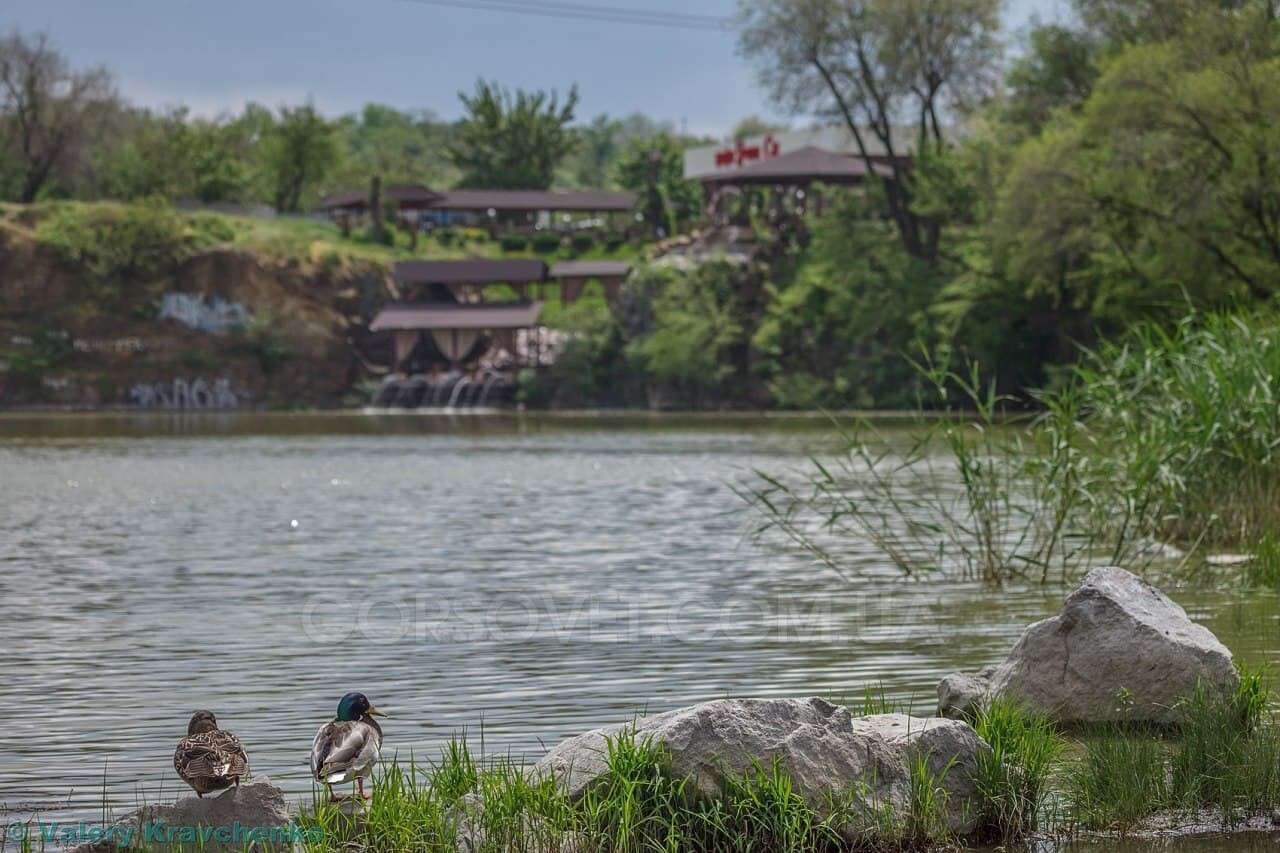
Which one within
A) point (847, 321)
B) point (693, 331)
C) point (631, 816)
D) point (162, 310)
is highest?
point (162, 310)

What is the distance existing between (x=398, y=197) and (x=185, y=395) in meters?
19.0

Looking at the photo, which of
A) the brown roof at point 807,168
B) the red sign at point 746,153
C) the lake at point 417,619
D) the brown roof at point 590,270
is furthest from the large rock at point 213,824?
the red sign at point 746,153

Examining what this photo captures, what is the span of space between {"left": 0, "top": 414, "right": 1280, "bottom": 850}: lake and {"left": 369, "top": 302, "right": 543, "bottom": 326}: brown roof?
173 ft

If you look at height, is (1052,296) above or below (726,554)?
above

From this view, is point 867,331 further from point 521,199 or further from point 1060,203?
point 521,199

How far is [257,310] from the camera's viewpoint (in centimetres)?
9412

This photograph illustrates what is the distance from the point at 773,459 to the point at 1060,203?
52.0 feet

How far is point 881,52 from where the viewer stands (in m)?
75.2

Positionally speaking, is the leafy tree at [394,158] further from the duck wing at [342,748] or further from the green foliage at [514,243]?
the duck wing at [342,748]

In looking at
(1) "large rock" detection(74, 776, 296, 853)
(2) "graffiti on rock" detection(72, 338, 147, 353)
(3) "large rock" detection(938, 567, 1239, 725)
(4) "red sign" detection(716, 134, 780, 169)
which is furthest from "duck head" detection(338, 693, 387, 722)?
(2) "graffiti on rock" detection(72, 338, 147, 353)

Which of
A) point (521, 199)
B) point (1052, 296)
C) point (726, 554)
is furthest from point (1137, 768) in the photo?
point (521, 199)

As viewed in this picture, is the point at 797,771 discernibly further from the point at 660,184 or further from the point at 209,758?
the point at 660,184

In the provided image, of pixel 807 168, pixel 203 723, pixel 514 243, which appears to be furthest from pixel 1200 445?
pixel 514 243

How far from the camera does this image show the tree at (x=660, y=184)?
4397 inches
